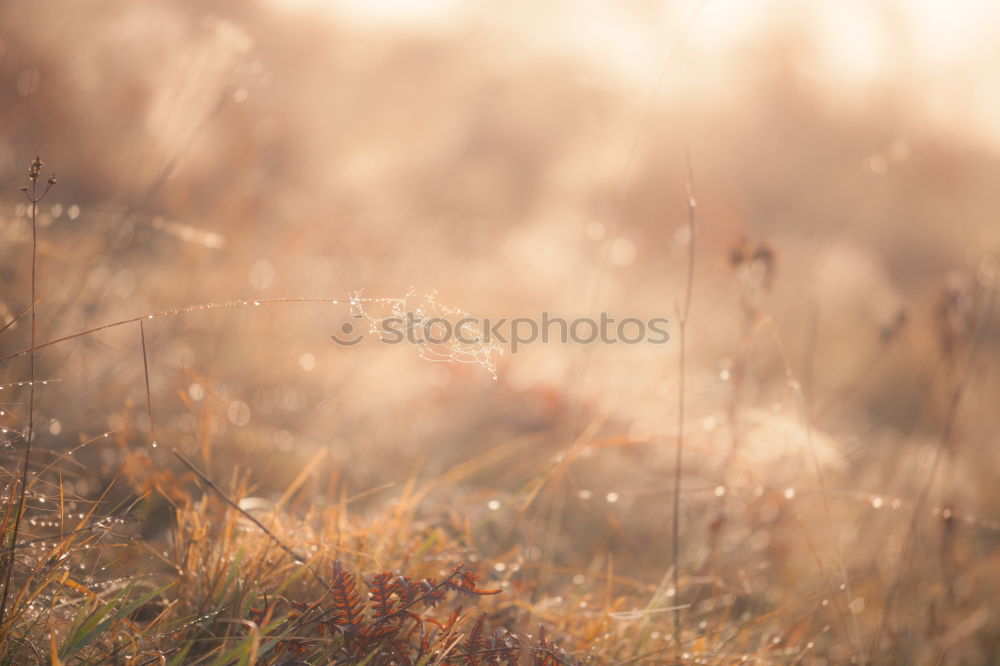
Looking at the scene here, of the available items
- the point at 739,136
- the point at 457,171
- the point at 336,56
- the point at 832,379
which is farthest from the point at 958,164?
the point at 336,56

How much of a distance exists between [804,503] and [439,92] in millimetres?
4580

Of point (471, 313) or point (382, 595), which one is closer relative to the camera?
point (382, 595)

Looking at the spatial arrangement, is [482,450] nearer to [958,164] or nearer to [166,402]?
[166,402]

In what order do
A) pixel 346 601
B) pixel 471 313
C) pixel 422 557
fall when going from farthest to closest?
pixel 471 313 → pixel 422 557 → pixel 346 601

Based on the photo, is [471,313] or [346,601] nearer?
[346,601]

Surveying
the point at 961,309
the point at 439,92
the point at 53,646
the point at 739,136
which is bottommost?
the point at 53,646

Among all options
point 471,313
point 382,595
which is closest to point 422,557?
point 382,595

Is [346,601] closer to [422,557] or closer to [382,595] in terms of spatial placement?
[382,595]

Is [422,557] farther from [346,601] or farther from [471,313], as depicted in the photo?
[471,313]

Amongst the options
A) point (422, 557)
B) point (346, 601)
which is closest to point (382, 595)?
point (346, 601)

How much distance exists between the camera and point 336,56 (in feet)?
20.0

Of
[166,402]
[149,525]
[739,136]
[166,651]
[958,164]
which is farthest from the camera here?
[739,136]

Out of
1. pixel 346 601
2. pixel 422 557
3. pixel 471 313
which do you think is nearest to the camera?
pixel 346 601

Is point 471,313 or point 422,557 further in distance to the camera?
point 471,313
